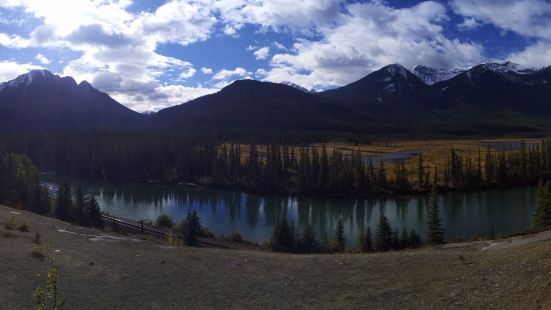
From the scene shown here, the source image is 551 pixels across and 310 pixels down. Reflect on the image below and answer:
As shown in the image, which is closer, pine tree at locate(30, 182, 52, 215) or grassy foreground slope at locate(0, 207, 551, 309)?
grassy foreground slope at locate(0, 207, 551, 309)

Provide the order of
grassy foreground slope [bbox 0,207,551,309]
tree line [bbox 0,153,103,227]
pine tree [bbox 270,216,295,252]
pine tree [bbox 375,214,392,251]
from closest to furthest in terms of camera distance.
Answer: grassy foreground slope [bbox 0,207,551,309] → pine tree [bbox 375,214,392,251] → pine tree [bbox 270,216,295,252] → tree line [bbox 0,153,103,227]

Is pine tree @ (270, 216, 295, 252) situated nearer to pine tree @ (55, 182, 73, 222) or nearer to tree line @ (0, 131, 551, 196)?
pine tree @ (55, 182, 73, 222)

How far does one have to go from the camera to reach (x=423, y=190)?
95875 millimetres

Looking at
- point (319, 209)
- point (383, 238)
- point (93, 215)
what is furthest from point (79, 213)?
point (319, 209)

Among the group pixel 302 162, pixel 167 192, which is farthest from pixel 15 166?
pixel 302 162

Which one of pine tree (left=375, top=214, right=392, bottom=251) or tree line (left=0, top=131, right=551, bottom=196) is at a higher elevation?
tree line (left=0, top=131, right=551, bottom=196)

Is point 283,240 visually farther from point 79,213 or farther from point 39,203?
point 39,203

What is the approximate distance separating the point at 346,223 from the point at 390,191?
29.3 metres

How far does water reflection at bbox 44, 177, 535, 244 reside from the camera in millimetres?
64625

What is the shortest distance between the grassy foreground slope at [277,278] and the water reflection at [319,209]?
114 feet

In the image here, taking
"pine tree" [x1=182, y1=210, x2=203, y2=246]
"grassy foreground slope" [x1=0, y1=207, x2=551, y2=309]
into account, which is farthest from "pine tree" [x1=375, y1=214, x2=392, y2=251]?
"grassy foreground slope" [x1=0, y1=207, x2=551, y2=309]

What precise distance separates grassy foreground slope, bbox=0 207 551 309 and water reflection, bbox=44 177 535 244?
3469 cm

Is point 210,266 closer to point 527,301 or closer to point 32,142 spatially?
point 527,301

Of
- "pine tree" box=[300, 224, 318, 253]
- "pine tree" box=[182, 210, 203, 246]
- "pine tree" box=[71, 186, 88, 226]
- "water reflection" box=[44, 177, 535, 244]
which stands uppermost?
"pine tree" box=[71, 186, 88, 226]
